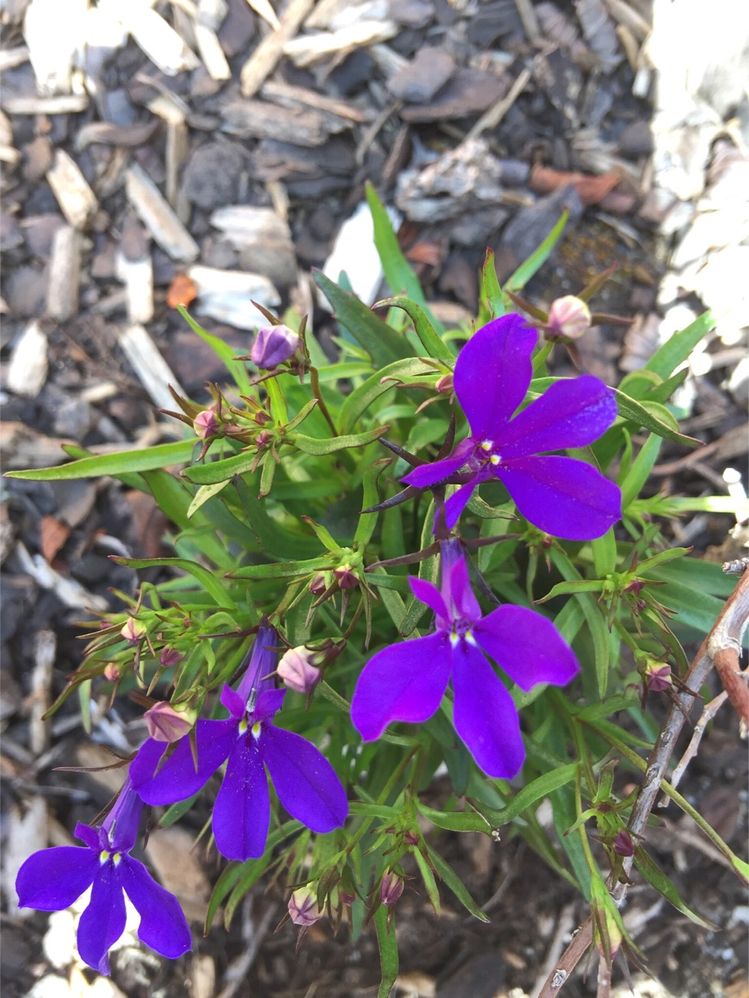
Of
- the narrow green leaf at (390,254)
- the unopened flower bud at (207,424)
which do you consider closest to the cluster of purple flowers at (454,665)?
the unopened flower bud at (207,424)

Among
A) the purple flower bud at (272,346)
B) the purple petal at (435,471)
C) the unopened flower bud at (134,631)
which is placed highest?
the purple flower bud at (272,346)

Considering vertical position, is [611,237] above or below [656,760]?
above

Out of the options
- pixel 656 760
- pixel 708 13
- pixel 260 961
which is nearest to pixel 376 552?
pixel 656 760

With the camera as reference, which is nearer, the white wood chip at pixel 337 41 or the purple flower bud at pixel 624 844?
the purple flower bud at pixel 624 844

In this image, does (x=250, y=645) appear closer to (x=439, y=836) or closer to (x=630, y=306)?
(x=439, y=836)

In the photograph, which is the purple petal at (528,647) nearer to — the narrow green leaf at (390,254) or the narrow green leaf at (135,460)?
the narrow green leaf at (135,460)

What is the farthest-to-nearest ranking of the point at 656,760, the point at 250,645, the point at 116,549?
the point at 116,549, the point at 250,645, the point at 656,760

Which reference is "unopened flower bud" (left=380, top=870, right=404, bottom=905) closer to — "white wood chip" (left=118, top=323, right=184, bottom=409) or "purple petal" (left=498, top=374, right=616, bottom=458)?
"purple petal" (left=498, top=374, right=616, bottom=458)
